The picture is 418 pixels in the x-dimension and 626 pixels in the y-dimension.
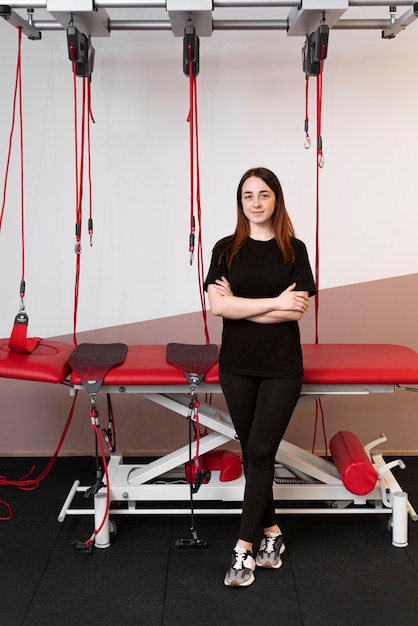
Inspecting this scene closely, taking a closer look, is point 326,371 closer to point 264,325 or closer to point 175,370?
point 264,325

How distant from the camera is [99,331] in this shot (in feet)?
11.9

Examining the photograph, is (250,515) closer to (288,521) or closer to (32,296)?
(288,521)

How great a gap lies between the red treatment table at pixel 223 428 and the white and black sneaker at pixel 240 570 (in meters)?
0.33

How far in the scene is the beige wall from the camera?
361cm

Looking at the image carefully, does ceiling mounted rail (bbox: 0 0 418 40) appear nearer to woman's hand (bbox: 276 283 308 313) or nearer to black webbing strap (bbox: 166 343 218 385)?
woman's hand (bbox: 276 283 308 313)

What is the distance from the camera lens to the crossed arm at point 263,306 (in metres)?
2.29

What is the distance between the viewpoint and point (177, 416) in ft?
12.1

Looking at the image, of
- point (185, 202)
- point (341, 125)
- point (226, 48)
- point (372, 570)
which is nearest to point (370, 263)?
point (341, 125)

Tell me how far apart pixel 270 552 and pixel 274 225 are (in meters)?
1.11

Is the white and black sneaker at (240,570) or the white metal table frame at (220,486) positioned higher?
the white metal table frame at (220,486)

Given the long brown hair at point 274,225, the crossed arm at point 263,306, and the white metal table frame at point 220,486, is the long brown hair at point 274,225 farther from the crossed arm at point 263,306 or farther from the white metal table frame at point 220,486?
the white metal table frame at point 220,486

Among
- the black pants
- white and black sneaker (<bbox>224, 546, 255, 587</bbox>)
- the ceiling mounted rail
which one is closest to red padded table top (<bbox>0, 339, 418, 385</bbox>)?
the black pants

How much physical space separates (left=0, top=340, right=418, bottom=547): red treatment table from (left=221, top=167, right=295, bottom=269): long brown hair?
18.8 inches

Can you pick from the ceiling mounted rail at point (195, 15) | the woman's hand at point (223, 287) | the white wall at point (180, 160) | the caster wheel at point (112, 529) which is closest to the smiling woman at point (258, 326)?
the woman's hand at point (223, 287)
